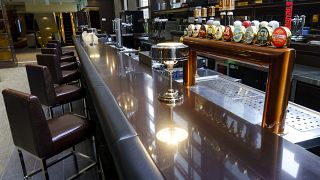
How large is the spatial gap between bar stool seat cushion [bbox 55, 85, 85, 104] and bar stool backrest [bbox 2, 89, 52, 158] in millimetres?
948

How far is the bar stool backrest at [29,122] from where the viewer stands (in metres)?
1.58

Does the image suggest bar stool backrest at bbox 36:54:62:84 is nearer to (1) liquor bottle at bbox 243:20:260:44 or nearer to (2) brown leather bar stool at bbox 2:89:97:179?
(2) brown leather bar stool at bbox 2:89:97:179

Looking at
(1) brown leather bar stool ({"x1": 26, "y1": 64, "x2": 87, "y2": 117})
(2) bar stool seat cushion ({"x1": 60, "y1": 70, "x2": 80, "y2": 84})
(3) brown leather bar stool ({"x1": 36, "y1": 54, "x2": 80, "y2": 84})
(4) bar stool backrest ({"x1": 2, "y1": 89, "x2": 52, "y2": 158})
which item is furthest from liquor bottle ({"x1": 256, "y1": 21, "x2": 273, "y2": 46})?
(2) bar stool seat cushion ({"x1": 60, "y1": 70, "x2": 80, "y2": 84})

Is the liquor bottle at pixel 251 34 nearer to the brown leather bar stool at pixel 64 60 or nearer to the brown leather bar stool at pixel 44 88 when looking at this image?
the brown leather bar stool at pixel 44 88

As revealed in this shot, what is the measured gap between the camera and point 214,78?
2.30m

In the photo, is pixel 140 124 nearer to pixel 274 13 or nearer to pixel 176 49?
pixel 176 49

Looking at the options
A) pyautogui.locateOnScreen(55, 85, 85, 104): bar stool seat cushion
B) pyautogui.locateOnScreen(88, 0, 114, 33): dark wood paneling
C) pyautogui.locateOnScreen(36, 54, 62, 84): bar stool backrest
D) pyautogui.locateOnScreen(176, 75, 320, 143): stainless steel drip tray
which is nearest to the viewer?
pyautogui.locateOnScreen(176, 75, 320, 143): stainless steel drip tray

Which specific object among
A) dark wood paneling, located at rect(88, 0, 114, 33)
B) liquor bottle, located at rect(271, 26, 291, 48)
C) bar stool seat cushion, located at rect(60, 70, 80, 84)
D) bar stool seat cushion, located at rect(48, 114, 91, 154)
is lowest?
bar stool seat cushion, located at rect(48, 114, 91, 154)

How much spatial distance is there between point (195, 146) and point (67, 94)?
7.11 ft

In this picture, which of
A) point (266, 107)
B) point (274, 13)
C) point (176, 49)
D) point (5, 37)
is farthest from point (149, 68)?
point (5, 37)

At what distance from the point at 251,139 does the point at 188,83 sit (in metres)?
0.96

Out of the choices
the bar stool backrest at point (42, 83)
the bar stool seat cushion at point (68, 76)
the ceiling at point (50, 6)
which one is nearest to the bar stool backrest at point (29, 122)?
the bar stool backrest at point (42, 83)

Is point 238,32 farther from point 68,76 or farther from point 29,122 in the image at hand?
point 68,76

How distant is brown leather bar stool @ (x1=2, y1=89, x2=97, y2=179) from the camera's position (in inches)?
62.7
